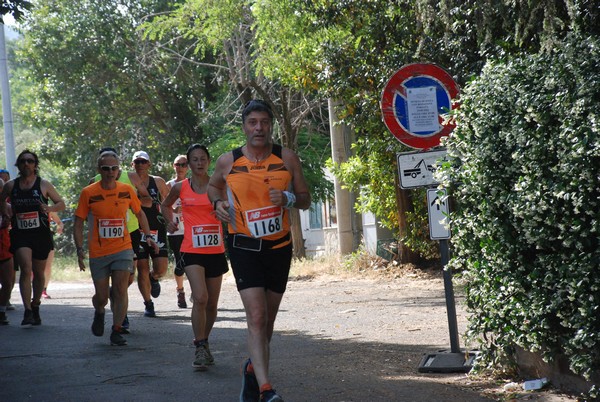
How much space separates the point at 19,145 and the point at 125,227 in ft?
241

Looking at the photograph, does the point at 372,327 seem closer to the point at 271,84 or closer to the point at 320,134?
the point at 271,84

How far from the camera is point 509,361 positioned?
761cm

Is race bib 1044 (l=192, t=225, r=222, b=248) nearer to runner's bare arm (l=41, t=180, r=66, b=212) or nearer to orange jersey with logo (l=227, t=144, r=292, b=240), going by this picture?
orange jersey with logo (l=227, t=144, r=292, b=240)

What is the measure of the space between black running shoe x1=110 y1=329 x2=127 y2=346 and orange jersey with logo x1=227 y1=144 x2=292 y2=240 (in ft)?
13.0

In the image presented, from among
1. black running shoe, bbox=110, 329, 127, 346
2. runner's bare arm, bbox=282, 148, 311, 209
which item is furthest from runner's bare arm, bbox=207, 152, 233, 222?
black running shoe, bbox=110, 329, 127, 346

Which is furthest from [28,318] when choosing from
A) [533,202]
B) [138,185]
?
[533,202]

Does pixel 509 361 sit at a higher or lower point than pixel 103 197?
lower

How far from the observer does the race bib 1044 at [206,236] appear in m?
9.41

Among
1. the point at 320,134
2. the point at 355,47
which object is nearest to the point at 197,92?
the point at 320,134

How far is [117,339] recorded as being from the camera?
35.1 feet

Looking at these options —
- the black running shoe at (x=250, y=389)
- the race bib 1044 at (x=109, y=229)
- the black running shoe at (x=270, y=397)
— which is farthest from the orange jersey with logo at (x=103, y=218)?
the black running shoe at (x=270, y=397)

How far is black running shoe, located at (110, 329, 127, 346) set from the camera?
1067cm

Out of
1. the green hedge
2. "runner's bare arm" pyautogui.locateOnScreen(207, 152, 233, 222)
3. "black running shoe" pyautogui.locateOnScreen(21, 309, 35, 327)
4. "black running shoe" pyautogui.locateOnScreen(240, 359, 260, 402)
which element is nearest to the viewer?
the green hedge

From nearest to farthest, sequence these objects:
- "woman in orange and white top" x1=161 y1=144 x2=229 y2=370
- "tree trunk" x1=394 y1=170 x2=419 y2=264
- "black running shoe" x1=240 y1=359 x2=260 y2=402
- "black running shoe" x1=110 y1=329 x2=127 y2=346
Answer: "black running shoe" x1=240 y1=359 x2=260 y2=402, "woman in orange and white top" x1=161 y1=144 x2=229 y2=370, "black running shoe" x1=110 y1=329 x2=127 y2=346, "tree trunk" x1=394 y1=170 x2=419 y2=264
